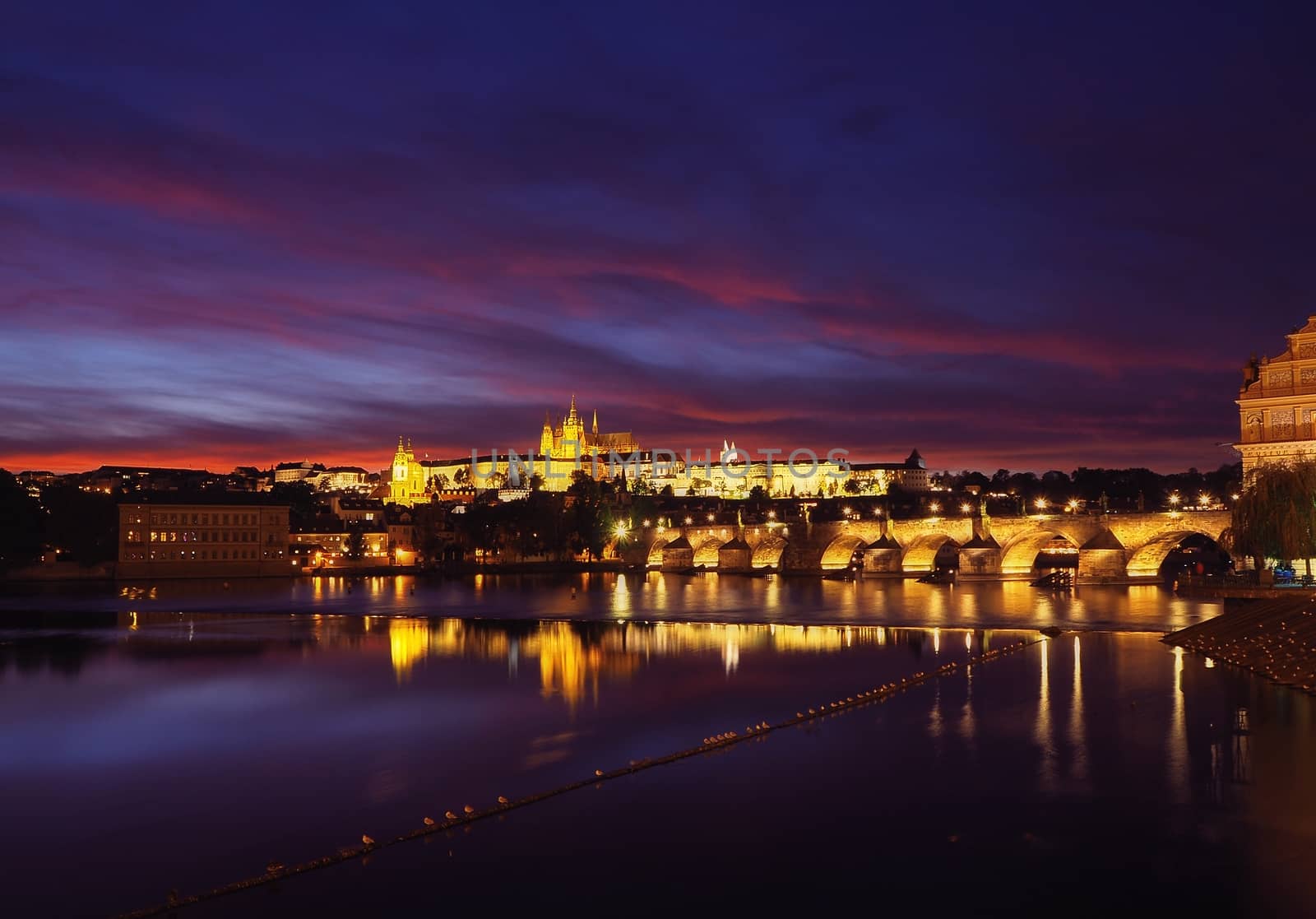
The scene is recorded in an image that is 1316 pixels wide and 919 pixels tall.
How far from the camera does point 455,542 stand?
101125mm

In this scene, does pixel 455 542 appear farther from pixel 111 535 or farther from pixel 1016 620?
pixel 1016 620

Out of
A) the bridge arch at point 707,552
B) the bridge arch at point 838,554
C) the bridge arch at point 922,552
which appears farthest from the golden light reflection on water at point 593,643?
the bridge arch at point 707,552

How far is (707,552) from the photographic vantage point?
89375 mm

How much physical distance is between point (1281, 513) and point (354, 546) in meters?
79.6

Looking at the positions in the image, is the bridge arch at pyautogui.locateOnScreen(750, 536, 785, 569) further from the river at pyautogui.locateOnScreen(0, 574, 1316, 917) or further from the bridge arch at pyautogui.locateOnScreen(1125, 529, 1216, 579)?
the river at pyautogui.locateOnScreen(0, 574, 1316, 917)

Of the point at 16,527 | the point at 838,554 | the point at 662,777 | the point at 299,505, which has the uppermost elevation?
the point at 299,505

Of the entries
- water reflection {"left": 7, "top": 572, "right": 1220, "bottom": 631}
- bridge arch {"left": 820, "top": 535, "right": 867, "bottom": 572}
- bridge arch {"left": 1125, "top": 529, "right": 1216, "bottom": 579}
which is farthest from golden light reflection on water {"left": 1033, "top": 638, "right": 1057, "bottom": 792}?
bridge arch {"left": 820, "top": 535, "right": 867, "bottom": 572}

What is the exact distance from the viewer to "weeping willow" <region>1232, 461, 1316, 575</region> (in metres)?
32.0

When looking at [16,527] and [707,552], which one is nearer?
[16,527]

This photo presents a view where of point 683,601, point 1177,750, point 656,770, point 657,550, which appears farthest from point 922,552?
point 656,770

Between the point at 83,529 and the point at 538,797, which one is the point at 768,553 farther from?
the point at 538,797

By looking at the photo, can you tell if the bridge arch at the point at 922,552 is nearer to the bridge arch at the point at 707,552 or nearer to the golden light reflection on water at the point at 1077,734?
the bridge arch at the point at 707,552

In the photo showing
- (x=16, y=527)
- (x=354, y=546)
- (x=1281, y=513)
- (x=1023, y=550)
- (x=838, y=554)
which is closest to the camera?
(x=1281, y=513)

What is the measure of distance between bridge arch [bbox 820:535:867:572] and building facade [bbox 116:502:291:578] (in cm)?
3892
